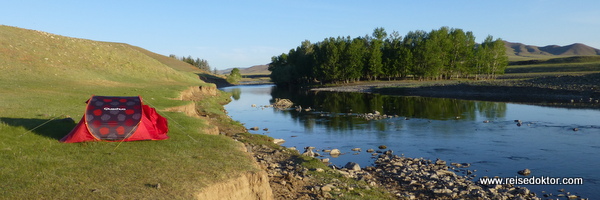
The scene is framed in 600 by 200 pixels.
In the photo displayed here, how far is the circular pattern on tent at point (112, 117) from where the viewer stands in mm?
15695

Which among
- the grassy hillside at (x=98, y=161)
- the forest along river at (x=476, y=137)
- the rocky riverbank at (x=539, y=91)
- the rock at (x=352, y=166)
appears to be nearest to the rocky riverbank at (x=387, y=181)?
the rock at (x=352, y=166)

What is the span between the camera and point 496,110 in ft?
150

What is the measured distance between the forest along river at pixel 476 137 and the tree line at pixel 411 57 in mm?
62064

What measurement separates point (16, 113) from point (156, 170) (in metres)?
12.3

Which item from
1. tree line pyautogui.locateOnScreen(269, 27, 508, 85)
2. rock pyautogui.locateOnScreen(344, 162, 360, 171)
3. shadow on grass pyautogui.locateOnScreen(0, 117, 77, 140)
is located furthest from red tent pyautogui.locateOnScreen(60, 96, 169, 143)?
tree line pyautogui.locateOnScreen(269, 27, 508, 85)

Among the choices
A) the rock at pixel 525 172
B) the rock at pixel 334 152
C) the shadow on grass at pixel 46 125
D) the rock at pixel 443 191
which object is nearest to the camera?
the rock at pixel 443 191

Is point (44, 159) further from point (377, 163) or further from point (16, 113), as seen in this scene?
point (377, 163)

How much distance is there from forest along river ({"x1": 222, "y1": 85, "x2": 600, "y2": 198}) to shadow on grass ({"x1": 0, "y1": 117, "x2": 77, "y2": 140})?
1264cm

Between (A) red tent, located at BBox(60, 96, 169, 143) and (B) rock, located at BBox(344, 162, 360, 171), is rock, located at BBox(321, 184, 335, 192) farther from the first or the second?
(A) red tent, located at BBox(60, 96, 169, 143)

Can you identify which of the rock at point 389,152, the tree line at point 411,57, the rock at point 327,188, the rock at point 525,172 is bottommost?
the rock at point 525,172

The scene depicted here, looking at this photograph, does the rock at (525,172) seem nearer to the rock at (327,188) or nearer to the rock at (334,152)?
the rock at (334,152)

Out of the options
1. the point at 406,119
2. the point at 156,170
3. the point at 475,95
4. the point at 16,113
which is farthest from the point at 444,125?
the point at 475,95

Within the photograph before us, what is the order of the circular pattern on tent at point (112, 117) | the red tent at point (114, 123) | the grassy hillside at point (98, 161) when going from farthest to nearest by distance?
the circular pattern on tent at point (112, 117), the red tent at point (114, 123), the grassy hillside at point (98, 161)

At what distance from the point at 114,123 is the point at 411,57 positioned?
9874cm
